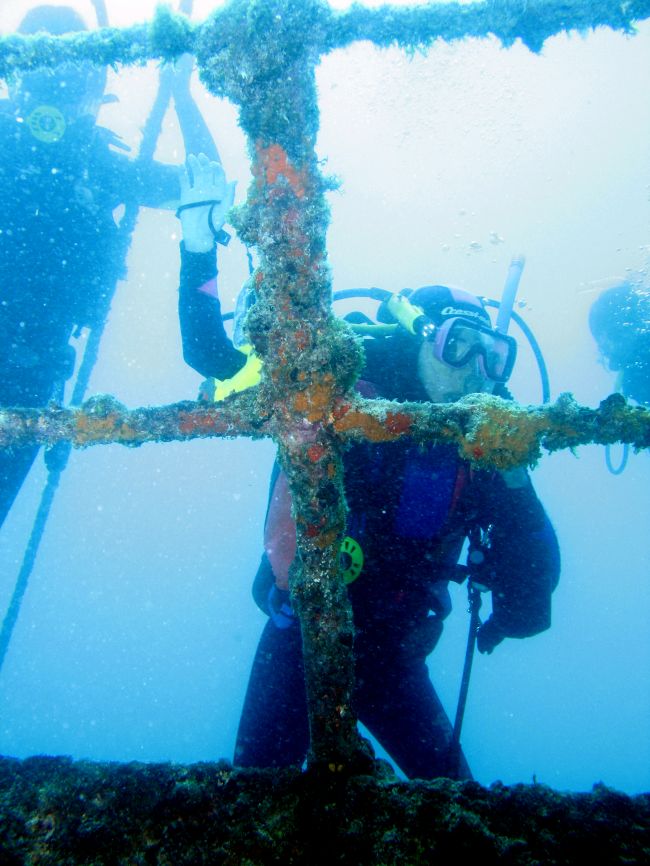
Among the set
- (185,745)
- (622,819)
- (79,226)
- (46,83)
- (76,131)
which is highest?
(46,83)

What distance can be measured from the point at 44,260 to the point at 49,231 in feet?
1.25

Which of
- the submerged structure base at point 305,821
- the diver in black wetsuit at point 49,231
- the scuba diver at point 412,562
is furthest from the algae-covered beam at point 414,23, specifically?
the diver in black wetsuit at point 49,231

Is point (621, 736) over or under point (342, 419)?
over

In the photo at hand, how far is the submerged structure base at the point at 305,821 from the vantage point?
1.16 meters

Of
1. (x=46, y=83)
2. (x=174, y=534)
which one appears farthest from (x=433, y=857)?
(x=174, y=534)

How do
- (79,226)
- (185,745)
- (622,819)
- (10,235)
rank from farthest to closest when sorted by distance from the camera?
(185,745) < (79,226) < (10,235) < (622,819)

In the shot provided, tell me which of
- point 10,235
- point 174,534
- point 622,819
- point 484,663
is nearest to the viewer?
point 622,819

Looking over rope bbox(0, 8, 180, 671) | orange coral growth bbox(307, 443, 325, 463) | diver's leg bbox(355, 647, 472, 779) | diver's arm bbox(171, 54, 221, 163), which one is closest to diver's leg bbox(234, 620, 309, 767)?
diver's leg bbox(355, 647, 472, 779)

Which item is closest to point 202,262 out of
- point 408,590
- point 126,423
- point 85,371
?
point 126,423

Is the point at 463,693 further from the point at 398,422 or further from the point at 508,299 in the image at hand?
the point at 508,299

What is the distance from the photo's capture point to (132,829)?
4.22 ft

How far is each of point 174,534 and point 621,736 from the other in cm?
7726

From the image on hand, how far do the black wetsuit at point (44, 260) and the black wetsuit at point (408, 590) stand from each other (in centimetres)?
355

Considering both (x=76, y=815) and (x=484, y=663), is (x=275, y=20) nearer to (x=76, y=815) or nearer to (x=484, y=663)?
(x=76, y=815)
